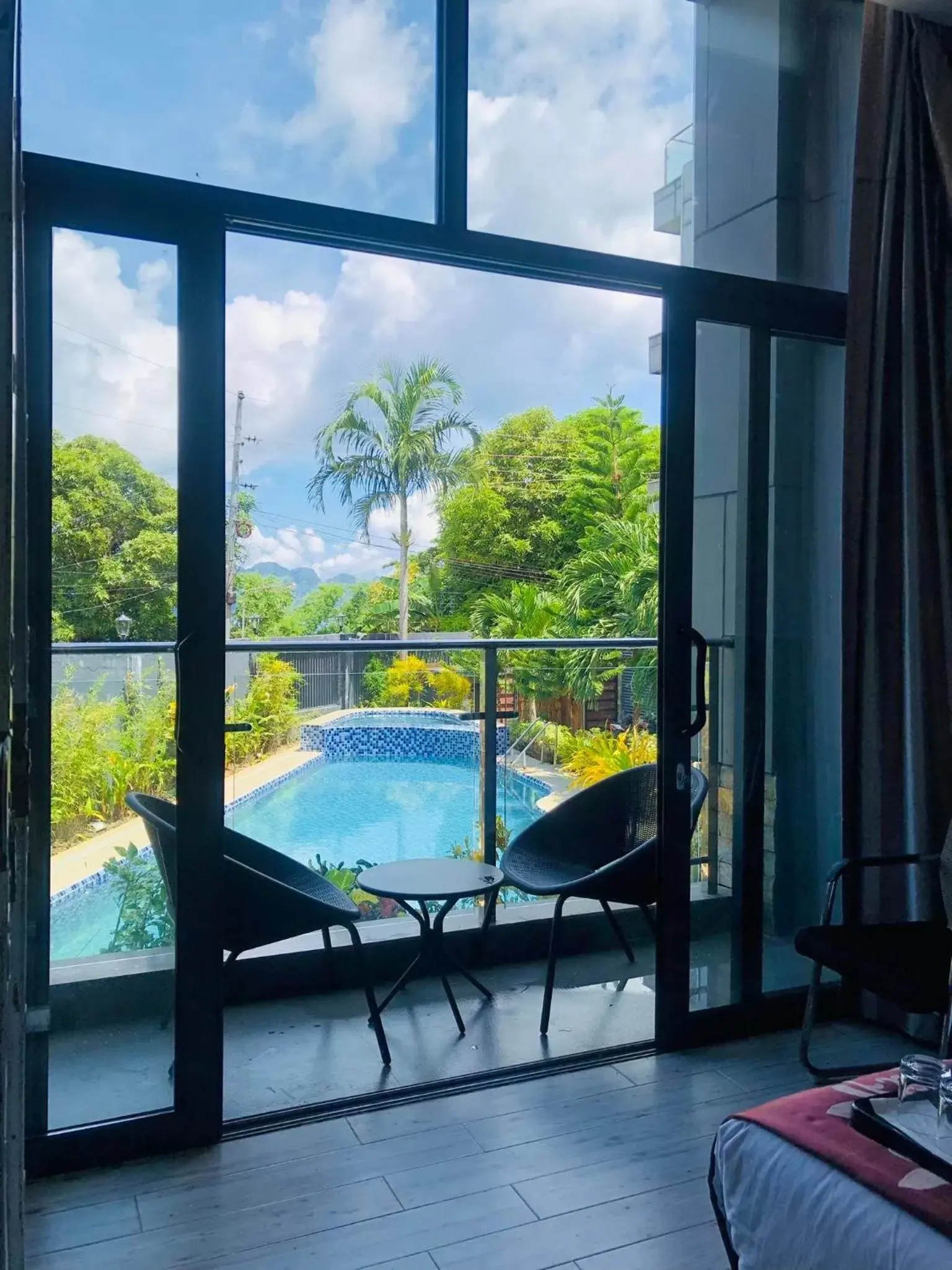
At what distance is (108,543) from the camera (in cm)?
213

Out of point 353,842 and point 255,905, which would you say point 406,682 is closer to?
point 353,842

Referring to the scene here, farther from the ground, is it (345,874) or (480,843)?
(480,843)

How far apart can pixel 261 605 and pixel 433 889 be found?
7453mm

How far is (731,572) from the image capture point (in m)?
A: 2.86

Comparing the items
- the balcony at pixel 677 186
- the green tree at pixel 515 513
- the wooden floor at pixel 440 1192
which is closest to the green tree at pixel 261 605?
the green tree at pixel 515 513

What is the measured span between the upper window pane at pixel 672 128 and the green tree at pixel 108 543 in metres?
1.13

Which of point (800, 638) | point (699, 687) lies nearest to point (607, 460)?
point (800, 638)

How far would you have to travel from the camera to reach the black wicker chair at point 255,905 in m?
2.22

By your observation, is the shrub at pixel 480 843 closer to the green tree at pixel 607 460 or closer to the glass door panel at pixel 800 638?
the glass door panel at pixel 800 638

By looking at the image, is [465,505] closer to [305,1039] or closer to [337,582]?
[337,582]

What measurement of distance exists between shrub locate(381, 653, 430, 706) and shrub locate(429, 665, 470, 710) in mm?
51

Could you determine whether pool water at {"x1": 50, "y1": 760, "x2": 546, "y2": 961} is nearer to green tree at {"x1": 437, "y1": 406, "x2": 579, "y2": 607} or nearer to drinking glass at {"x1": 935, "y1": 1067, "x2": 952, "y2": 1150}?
drinking glass at {"x1": 935, "y1": 1067, "x2": 952, "y2": 1150}

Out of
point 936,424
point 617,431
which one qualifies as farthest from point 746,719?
point 617,431

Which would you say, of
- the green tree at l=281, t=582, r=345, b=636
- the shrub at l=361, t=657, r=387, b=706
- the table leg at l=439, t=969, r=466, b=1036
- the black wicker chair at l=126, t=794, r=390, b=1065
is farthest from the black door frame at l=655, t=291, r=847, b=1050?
the green tree at l=281, t=582, r=345, b=636
